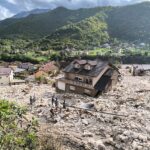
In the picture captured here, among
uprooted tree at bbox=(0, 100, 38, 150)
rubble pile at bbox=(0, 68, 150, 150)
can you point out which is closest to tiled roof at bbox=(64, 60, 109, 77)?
rubble pile at bbox=(0, 68, 150, 150)

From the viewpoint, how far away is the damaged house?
44594 mm

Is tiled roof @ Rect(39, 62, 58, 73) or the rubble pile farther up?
tiled roof @ Rect(39, 62, 58, 73)

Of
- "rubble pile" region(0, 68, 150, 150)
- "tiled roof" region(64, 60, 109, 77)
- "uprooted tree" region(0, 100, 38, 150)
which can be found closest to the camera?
"uprooted tree" region(0, 100, 38, 150)

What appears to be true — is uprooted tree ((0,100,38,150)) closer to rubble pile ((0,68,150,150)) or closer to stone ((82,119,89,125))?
rubble pile ((0,68,150,150))

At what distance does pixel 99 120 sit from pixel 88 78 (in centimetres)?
1517

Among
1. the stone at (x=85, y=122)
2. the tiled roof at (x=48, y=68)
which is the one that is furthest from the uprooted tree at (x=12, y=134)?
the tiled roof at (x=48, y=68)

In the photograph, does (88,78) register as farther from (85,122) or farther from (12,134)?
(12,134)

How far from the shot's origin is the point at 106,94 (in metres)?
44.1

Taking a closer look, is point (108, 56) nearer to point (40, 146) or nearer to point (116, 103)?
point (116, 103)

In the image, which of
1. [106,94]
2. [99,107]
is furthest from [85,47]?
[99,107]

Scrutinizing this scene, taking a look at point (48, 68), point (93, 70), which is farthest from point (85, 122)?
point (48, 68)

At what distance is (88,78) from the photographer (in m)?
44.8

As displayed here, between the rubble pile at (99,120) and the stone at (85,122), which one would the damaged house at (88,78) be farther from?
the stone at (85,122)

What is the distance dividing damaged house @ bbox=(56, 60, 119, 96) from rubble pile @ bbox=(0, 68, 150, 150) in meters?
2.07
